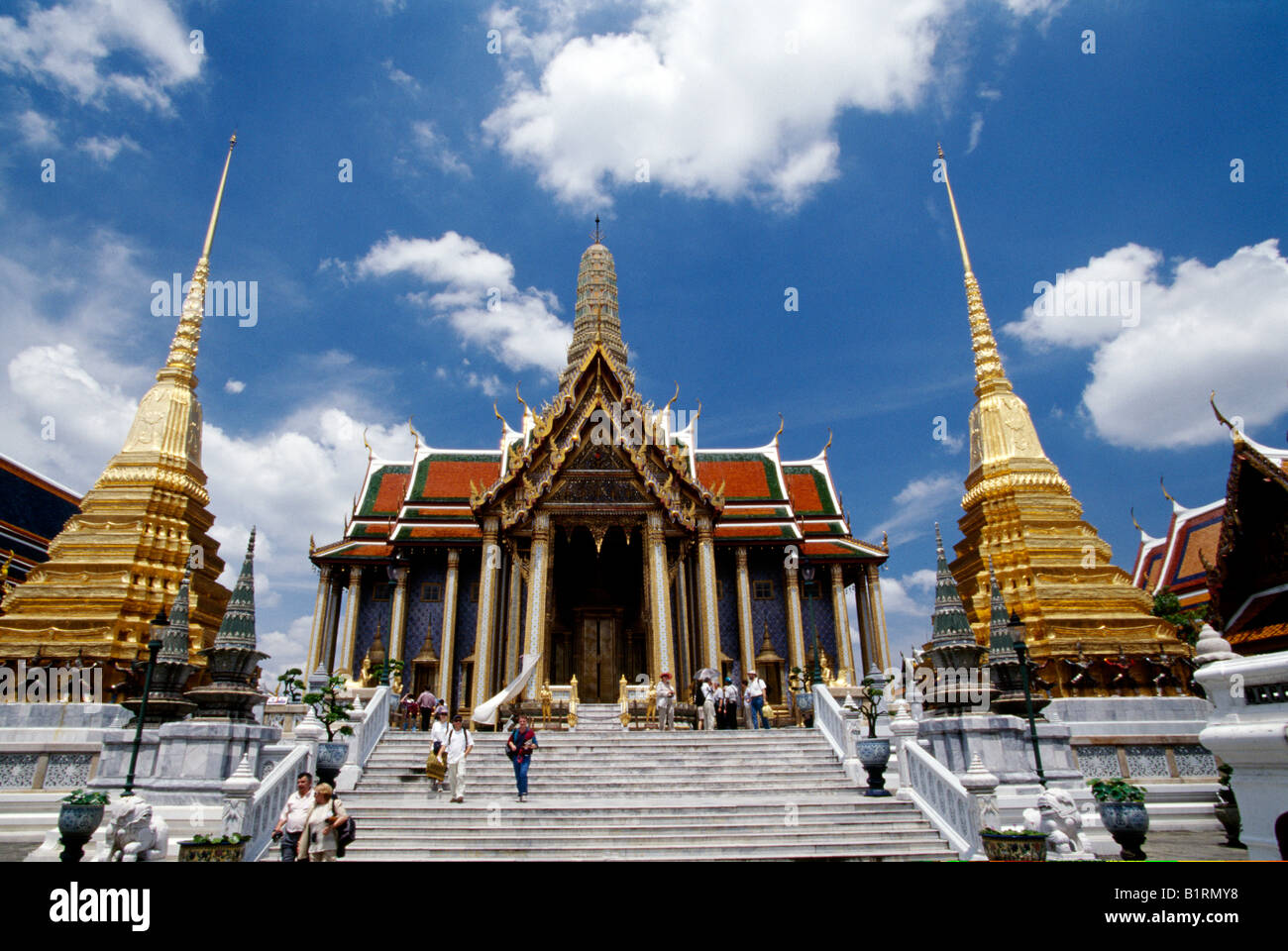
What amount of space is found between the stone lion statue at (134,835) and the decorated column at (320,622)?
15.5 metres

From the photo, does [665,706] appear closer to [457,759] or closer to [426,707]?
[457,759]

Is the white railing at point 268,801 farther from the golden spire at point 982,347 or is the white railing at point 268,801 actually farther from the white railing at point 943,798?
the golden spire at point 982,347

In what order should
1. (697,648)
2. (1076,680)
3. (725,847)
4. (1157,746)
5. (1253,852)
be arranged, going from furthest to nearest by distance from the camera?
1. (697,648)
2. (1076,680)
3. (1157,746)
4. (725,847)
5. (1253,852)

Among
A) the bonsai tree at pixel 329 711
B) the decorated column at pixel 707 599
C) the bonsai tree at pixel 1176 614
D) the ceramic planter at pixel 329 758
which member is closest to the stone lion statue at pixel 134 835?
the ceramic planter at pixel 329 758

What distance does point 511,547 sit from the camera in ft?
59.6

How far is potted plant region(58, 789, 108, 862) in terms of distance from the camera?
611 cm

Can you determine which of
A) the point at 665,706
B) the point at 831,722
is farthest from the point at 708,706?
the point at 831,722

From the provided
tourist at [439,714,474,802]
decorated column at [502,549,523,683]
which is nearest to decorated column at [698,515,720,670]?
decorated column at [502,549,523,683]

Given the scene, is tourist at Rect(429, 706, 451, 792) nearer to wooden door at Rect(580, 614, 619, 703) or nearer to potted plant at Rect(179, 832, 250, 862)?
potted plant at Rect(179, 832, 250, 862)

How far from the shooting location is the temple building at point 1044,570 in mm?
14836
